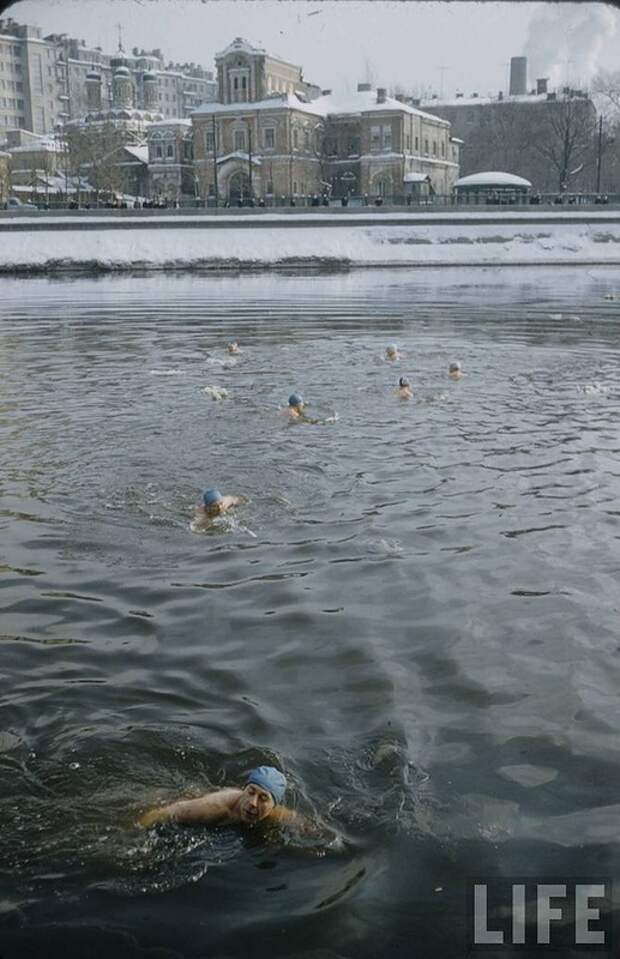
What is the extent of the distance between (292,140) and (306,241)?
3957cm

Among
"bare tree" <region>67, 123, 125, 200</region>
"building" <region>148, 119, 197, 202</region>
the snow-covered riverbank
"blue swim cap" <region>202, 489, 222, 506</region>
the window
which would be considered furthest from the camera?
"building" <region>148, 119, 197, 202</region>

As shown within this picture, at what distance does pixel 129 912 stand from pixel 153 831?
0.59 metres

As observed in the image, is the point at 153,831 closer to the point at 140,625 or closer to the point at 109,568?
the point at 140,625

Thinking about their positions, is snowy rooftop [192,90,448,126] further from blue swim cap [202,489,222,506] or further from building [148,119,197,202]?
blue swim cap [202,489,222,506]

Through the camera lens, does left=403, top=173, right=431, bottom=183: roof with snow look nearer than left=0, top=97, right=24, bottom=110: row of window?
Yes

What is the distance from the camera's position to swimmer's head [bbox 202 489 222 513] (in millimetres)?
10062

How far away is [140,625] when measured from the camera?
300 inches

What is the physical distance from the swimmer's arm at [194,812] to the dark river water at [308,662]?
10 centimetres

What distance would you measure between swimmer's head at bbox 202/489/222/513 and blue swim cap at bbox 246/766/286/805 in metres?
5.17

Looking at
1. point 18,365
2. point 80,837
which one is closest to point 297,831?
point 80,837

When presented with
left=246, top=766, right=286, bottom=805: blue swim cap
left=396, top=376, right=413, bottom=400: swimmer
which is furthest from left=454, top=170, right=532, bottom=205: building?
left=246, top=766, right=286, bottom=805: blue swim cap

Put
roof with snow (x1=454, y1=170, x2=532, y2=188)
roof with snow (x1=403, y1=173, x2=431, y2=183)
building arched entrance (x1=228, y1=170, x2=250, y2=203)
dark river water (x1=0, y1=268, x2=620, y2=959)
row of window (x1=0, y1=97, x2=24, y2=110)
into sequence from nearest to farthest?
dark river water (x1=0, y1=268, x2=620, y2=959), roof with snow (x1=454, y1=170, x2=532, y2=188), roof with snow (x1=403, y1=173, x2=431, y2=183), building arched entrance (x1=228, y1=170, x2=250, y2=203), row of window (x1=0, y1=97, x2=24, y2=110)

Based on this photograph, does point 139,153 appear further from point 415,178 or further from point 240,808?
point 240,808

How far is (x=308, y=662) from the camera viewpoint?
22.9ft
